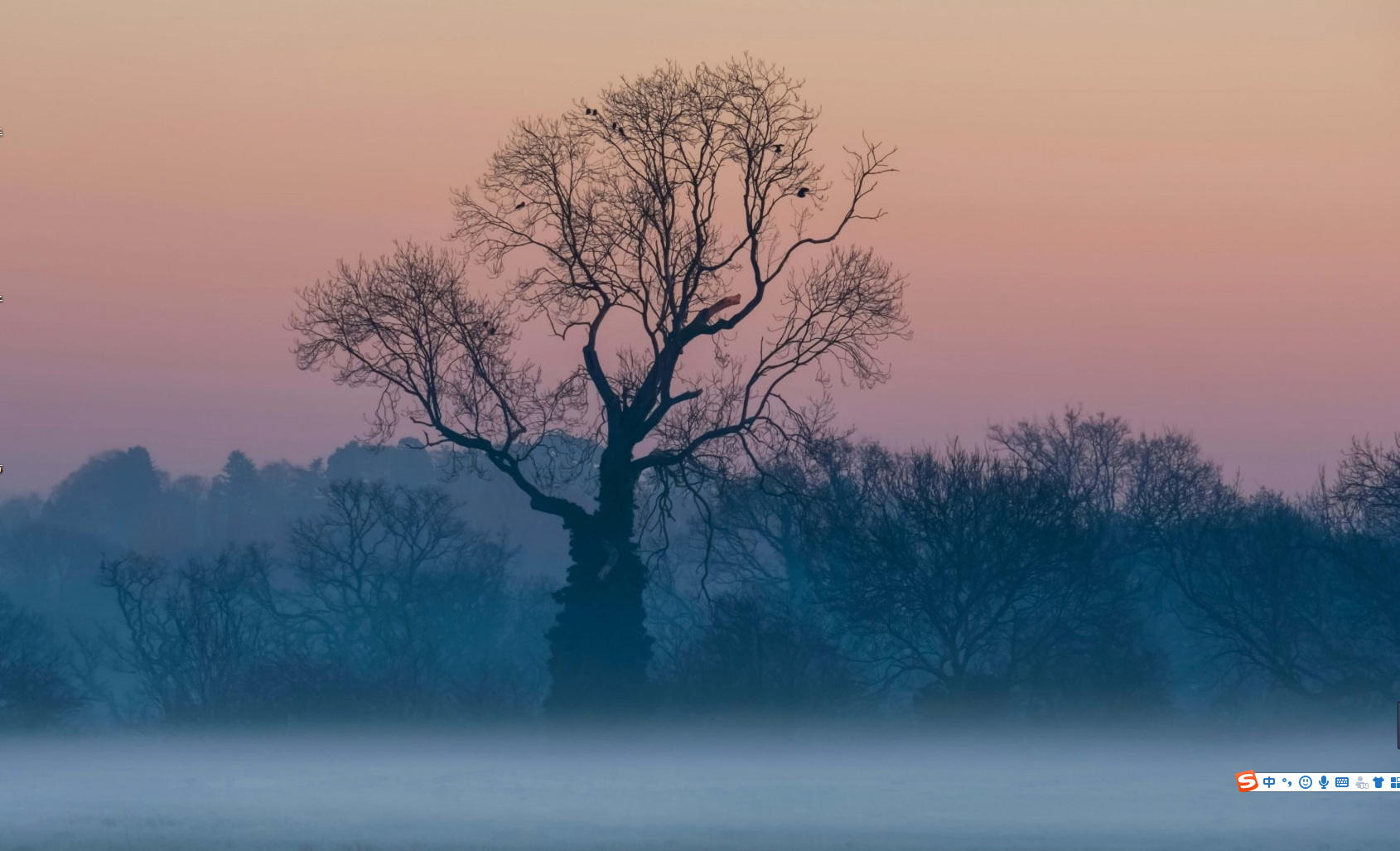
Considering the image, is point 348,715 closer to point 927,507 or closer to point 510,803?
point 510,803

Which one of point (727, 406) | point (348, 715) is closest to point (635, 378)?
point (727, 406)

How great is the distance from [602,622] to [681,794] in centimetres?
666

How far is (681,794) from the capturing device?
17.4m

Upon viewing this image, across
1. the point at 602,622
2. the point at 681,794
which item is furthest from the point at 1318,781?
the point at 602,622

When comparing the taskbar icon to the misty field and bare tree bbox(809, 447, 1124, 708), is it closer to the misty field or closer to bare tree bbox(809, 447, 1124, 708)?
the misty field

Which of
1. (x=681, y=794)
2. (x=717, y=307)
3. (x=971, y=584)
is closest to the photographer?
(x=681, y=794)

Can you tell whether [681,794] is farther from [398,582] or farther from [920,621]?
[398,582]

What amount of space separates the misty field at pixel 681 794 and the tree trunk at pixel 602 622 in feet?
3.08

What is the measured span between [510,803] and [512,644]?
100ft

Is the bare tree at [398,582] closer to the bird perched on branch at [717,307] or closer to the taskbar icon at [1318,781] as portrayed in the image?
the bird perched on branch at [717,307]

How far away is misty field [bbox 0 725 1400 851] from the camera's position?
572 inches

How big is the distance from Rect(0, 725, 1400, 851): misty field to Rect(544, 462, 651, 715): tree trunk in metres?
0.94

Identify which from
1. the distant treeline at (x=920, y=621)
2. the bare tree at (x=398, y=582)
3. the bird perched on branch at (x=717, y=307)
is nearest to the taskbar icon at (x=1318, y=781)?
the distant treeline at (x=920, y=621)

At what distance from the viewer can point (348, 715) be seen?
26078mm
